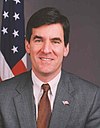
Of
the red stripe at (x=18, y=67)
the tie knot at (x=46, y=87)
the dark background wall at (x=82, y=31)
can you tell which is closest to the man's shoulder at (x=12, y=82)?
the tie knot at (x=46, y=87)

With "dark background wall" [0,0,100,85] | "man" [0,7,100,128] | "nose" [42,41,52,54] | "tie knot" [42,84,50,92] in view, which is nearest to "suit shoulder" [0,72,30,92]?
"man" [0,7,100,128]

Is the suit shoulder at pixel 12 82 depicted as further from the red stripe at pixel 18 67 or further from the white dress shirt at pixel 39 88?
the red stripe at pixel 18 67

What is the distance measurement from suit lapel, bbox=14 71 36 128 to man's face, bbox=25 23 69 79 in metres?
0.12

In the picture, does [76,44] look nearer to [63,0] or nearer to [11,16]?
[63,0]

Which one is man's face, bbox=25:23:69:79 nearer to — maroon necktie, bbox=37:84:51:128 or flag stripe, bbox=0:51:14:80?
maroon necktie, bbox=37:84:51:128

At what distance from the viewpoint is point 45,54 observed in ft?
4.48

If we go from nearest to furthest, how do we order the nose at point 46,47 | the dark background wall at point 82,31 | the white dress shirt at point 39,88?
1. the nose at point 46,47
2. the white dress shirt at point 39,88
3. the dark background wall at point 82,31

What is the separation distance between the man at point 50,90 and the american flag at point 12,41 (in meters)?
1.19

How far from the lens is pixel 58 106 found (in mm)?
1435

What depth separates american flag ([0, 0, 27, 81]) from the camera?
2691 millimetres

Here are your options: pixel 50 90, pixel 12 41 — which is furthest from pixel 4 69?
pixel 50 90

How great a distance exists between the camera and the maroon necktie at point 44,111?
141cm

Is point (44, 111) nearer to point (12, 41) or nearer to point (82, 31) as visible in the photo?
point (12, 41)

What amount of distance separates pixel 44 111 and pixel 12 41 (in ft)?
4.54
